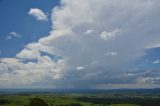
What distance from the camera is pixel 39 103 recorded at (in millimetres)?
34594

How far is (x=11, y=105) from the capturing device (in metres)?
200

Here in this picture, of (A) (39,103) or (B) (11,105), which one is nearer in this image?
(A) (39,103)

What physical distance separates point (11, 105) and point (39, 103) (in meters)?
174
